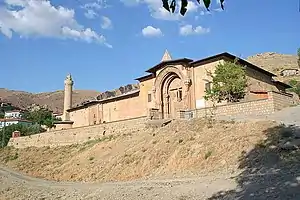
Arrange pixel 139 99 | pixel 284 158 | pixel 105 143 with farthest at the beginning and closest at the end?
1. pixel 139 99
2. pixel 105 143
3. pixel 284 158

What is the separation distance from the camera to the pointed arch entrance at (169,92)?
3931 centimetres

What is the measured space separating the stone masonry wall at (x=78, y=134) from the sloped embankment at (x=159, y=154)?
1.41m

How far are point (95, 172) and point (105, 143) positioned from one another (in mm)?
6708

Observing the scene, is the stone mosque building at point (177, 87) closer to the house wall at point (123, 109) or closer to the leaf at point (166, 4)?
the house wall at point (123, 109)

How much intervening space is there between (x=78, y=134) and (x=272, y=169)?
25.1m

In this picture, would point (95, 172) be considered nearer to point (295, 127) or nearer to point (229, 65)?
point (295, 127)

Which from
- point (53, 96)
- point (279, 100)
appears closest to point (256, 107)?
point (279, 100)

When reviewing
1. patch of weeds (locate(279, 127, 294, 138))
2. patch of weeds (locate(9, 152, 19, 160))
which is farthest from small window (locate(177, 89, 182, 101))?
patch of weeds (locate(279, 127, 294, 138))

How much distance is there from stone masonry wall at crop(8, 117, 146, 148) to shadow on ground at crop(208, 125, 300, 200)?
49.7 ft

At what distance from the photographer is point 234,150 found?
20.9 meters

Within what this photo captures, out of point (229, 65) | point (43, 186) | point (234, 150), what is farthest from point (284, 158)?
point (229, 65)

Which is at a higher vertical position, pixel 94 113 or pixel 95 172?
pixel 94 113

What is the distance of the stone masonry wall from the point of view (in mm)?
34656

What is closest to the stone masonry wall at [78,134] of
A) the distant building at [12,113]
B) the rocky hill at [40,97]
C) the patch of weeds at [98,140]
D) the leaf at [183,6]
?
the patch of weeds at [98,140]
